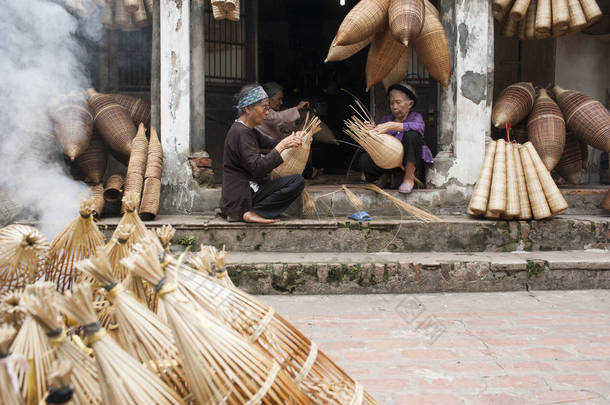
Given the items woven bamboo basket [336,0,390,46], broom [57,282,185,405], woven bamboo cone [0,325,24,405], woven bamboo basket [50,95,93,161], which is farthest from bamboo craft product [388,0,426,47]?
woven bamboo cone [0,325,24,405]

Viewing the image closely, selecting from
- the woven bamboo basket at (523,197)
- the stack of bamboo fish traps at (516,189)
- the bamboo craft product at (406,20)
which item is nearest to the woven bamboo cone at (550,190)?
the stack of bamboo fish traps at (516,189)

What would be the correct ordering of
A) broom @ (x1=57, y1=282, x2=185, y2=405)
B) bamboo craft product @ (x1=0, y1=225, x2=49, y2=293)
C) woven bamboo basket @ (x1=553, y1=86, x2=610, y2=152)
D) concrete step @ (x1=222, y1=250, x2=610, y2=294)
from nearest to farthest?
broom @ (x1=57, y1=282, x2=185, y2=405) → bamboo craft product @ (x1=0, y1=225, x2=49, y2=293) → concrete step @ (x1=222, y1=250, x2=610, y2=294) → woven bamboo basket @ (x1=553, y1=86, x2=610, y2=152)

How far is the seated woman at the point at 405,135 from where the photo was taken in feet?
16.4

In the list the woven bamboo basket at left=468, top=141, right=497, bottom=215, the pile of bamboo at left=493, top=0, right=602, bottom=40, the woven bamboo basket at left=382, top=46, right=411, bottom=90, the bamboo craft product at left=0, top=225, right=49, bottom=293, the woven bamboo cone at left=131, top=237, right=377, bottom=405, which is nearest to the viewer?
the woven bamboo cone at left=131, top=237, right=377, bottom=405

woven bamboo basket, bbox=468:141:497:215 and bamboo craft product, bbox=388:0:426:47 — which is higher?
bamboo craft product, bbox=388:0:426:47

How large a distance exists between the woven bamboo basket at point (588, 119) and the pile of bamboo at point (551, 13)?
80cm

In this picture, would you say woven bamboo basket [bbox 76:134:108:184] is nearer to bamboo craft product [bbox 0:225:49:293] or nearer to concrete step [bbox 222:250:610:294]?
concrete step [bbox 222:250:610:294]

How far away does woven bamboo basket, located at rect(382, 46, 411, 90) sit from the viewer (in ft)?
18.3

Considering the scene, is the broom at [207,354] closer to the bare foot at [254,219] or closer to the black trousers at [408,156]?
the bare foot at [254,219]

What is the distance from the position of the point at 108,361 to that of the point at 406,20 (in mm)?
4233

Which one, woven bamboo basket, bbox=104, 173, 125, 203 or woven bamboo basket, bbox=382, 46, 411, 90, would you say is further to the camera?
woven bamboo basket, bbox=382, 46, 411, 90

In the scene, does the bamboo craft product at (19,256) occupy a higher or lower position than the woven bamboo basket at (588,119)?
lower

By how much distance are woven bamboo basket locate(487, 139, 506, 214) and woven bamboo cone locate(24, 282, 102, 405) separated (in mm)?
3857

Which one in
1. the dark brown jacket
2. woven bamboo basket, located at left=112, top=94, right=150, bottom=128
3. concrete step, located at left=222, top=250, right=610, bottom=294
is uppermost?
woven bamboo basket, located at left=112, top=94, right=150, bottom=128
